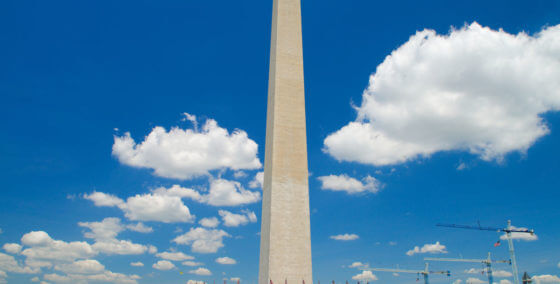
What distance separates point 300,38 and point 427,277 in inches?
6914

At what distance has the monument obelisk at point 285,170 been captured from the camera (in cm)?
3294

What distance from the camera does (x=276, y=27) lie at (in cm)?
3953

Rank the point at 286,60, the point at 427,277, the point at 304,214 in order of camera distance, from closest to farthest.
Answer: the point at 304,214, the point at 286,60, the point at 427,277

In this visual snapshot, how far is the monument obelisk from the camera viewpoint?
32.9 m

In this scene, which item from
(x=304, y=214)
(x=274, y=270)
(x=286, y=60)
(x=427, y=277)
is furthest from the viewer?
(x=427, y=277)

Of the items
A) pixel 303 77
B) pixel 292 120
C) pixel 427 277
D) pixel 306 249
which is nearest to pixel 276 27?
pixel 303 77

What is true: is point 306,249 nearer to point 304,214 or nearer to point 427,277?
point 304,214

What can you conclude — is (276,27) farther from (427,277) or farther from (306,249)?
(427,277)

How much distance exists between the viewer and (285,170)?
34.9 metres

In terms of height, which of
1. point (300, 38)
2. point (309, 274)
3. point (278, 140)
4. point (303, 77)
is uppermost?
point (300, 38)

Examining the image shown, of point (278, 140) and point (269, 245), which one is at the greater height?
point (278, 140)

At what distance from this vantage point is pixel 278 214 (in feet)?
111

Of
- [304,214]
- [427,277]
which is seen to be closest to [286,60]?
[304,214]

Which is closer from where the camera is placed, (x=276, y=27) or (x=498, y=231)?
(x=276, y=27)
